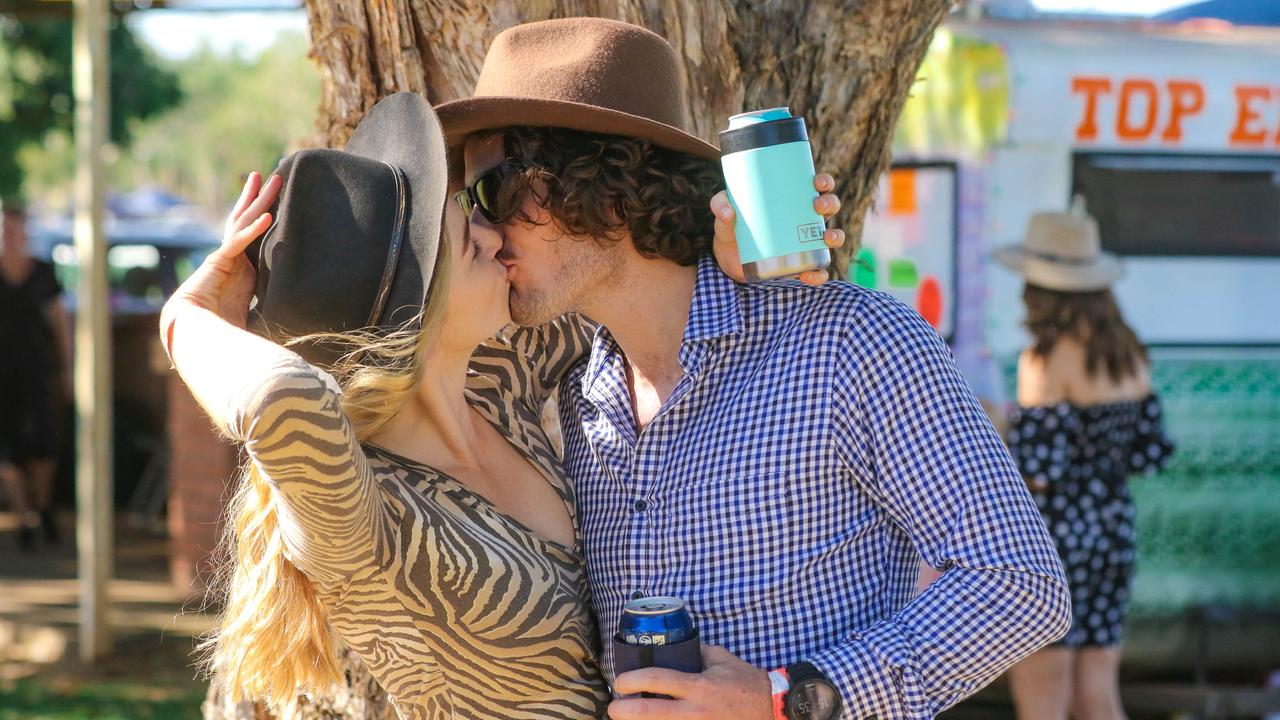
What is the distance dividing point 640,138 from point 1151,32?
4.56 m

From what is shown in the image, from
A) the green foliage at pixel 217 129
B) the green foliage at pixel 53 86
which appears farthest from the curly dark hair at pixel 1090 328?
the green foliage at pixel 217 129

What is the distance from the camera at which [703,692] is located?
1746 millimetres

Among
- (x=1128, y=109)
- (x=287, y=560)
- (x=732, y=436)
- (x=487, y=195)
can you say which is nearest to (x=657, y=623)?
(x=732, y=436)

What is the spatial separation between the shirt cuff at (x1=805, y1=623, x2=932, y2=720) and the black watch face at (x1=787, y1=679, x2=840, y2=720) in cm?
2

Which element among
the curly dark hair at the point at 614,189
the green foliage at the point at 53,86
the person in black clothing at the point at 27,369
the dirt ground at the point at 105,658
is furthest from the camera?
the green foliage at the point at 53,86

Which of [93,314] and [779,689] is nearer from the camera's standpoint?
[779,689]

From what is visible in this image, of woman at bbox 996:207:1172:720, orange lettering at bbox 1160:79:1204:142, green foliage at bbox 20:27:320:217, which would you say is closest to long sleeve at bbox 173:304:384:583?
woman at bbox 996:207:1172:720

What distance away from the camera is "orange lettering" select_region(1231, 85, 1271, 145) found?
5.88 m

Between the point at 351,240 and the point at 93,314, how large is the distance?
4623mm

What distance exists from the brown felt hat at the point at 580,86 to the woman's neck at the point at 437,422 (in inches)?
15.6

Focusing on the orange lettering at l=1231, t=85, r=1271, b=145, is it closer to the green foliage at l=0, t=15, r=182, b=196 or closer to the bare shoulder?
the bare shoulder

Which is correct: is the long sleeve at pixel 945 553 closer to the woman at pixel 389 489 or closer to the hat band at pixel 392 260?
the woman at pixel 389 489

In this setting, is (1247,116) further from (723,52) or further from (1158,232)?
(723,52)

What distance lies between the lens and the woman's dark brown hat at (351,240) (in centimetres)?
189
